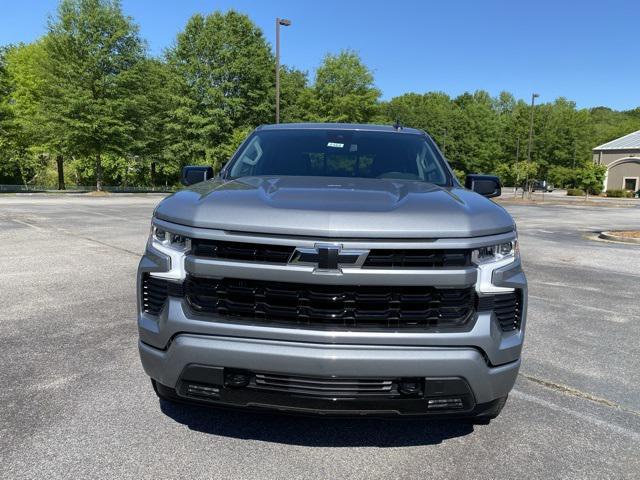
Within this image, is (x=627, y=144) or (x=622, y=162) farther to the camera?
(x=627, y=144)

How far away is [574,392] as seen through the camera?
3.63 meters

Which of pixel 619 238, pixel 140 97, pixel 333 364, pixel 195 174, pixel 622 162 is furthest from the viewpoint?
pixel 622 162

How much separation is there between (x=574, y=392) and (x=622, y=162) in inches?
3009

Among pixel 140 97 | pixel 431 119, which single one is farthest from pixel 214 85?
pixel 431 119

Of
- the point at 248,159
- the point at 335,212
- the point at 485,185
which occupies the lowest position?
the point at 335,212

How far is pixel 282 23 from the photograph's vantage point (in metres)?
24.6

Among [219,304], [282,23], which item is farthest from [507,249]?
[282,23]

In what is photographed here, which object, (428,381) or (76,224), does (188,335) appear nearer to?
(428,381)

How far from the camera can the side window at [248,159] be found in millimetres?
3846

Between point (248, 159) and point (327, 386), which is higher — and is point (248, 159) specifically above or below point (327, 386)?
above

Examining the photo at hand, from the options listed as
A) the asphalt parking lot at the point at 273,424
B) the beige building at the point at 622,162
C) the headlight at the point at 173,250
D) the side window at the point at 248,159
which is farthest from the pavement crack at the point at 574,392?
the beige building at the point at 622,162

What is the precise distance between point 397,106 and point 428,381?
334 ft

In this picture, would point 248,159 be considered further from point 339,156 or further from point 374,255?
point 374,255

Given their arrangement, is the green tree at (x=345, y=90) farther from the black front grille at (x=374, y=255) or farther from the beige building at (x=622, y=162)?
the black front grille at (x=374, y=255)
